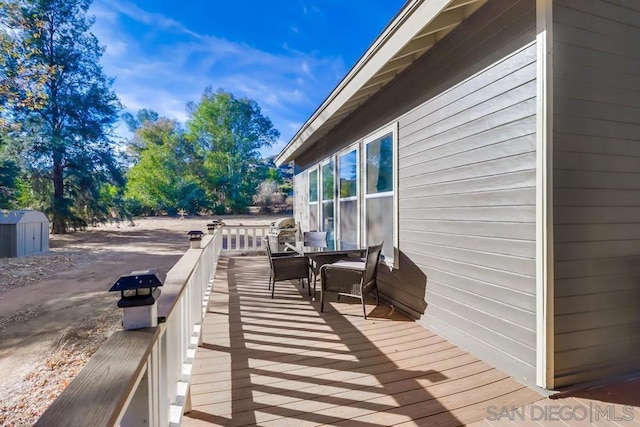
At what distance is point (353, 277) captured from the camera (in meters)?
3.65

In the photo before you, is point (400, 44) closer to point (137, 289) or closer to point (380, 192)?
point (380, 192)

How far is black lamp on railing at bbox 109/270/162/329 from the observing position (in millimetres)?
1079

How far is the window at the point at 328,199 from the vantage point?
635 centimetres

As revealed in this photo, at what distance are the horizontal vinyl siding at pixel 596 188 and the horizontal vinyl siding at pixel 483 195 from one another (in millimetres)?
189

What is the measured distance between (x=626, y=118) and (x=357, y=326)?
2.91 meters

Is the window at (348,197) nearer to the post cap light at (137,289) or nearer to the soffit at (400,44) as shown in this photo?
Result: the soffit at (400,44)

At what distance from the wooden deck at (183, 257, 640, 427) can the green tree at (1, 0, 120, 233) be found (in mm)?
15676

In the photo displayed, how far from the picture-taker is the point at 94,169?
603 inches

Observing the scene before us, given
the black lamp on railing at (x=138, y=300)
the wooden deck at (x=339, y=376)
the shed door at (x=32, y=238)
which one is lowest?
the wooden deck at (x=339, y=376)

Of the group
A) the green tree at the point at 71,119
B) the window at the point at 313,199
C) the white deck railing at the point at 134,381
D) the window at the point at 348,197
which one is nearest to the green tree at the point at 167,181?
the green tree at the point at 71,119

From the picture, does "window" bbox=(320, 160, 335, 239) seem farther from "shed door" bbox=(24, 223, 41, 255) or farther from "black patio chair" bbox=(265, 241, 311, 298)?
"shed door" bbox=(24, 223, 41, 255)

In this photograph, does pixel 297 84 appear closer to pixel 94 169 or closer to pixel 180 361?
pixel 94 169

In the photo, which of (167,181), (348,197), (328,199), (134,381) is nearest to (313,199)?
(328,199)

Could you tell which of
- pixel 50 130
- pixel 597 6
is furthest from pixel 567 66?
pixel 50 130
